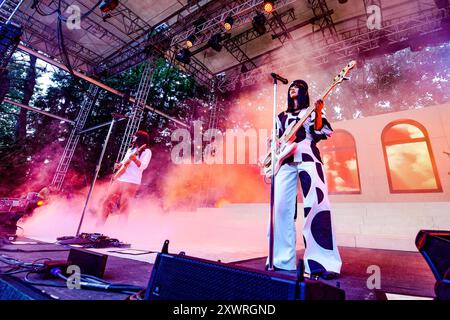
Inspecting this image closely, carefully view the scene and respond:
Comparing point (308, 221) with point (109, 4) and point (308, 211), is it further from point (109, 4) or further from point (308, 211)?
point (109, 4)

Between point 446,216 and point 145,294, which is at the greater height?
point 446,216

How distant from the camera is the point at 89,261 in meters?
1.62

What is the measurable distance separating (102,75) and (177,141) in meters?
4.09

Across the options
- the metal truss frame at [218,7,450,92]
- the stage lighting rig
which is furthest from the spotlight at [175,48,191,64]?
the stage lighting rig

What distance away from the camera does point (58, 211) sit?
6.93 m

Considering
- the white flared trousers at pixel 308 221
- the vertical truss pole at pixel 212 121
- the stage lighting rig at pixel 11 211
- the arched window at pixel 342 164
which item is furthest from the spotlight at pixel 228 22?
the stage lighting rig at pixel 11 211

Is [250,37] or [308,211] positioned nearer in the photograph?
[308,211]

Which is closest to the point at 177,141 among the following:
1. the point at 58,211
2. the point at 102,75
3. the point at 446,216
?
the point at 102,75

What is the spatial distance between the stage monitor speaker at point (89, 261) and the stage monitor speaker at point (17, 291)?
32cm

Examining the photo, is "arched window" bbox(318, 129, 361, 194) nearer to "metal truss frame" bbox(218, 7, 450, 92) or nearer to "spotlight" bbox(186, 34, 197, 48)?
"metal truss frame" bbox(218, 7, 450, 92)

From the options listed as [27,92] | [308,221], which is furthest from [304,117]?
[27,92]

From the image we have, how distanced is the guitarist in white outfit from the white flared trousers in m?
2.60

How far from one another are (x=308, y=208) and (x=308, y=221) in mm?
113
